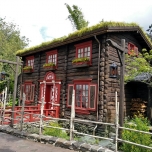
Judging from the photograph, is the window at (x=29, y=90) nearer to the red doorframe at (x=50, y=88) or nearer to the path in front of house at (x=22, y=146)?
the red doorframe at (x=50, y=88)

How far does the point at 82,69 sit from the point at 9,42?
19.0 m

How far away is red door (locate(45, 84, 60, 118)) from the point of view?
11.9 meters

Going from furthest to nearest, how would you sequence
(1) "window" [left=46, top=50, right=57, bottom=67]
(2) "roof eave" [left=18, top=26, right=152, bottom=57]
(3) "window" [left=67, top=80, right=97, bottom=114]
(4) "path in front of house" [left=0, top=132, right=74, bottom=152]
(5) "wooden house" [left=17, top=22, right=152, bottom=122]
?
1. (1) "window" [left=46, top=50, right=57, bottom=67]
2. (3) "window" [left=67, top=80, right=97, bottom=114]
3. (5) "wooden house" [left=17, top=22, right=152, bottom=122]
4. (2) "roof eave" [left=18, top=26, right=152, bottom=57]
5. (4) "path in front of house" [left=0, top=132, right=74, bottom=152]

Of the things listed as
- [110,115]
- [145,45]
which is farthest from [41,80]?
[145,45]

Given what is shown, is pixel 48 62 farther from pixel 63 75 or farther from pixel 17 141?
pixel 17 141

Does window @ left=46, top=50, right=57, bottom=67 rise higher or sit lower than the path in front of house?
higher

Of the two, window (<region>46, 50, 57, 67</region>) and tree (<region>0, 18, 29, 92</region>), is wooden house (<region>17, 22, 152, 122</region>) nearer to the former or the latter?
window (<region>46, 50, 57, 67</region>)

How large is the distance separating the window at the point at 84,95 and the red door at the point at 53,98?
116cm

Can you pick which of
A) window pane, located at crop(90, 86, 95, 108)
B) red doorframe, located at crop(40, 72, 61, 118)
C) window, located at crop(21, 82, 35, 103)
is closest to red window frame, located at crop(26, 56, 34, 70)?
window, located at crop(21, 82, 35, 103)

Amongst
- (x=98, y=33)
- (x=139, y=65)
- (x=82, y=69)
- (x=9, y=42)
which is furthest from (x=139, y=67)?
(x=9, y=42)

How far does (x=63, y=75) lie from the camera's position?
39.3 feet

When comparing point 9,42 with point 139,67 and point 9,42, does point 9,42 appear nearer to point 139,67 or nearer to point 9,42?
point 9,42

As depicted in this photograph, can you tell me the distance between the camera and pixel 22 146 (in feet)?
21.0

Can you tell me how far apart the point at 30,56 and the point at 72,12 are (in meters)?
9.10
